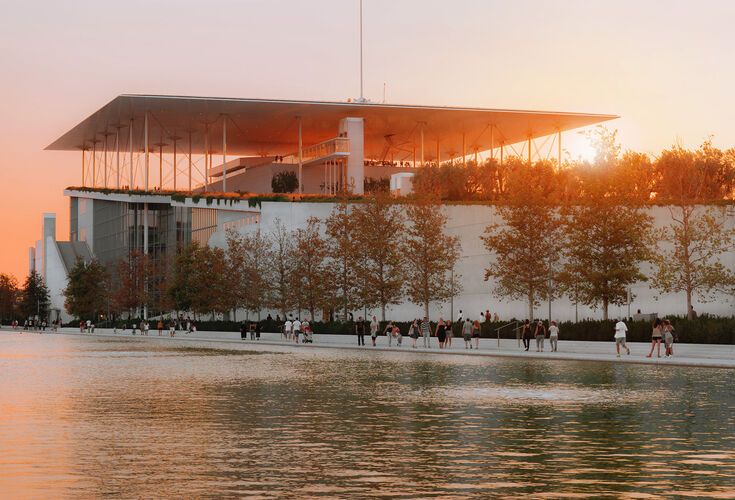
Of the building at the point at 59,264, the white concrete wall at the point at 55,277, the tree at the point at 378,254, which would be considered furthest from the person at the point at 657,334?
the white concrete wall at the point at 55,277

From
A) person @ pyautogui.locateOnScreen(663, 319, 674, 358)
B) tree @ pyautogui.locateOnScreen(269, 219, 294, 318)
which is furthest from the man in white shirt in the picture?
person @ pyautogui.locateOnScreen(663, 319, 674, 358)

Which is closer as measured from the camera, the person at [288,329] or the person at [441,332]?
the person at [441,332]

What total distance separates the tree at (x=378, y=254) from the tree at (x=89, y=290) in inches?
2255

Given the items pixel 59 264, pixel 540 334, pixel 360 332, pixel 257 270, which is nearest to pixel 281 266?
pixel 257 270

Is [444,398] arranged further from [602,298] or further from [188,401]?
[602,298]

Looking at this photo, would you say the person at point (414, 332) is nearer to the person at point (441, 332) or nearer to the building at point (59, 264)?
the person at point (441, 332)

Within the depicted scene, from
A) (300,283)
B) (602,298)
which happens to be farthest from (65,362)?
(300,283)

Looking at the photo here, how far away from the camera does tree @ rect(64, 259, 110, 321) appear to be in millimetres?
127625

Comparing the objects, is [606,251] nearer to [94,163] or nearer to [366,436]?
[366,436]

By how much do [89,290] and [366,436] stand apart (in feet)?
380

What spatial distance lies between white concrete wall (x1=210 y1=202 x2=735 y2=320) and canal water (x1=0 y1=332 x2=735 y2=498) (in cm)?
4625

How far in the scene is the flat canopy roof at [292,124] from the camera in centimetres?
9875

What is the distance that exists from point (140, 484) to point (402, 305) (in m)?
70.9

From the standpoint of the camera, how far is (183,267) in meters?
97.9
